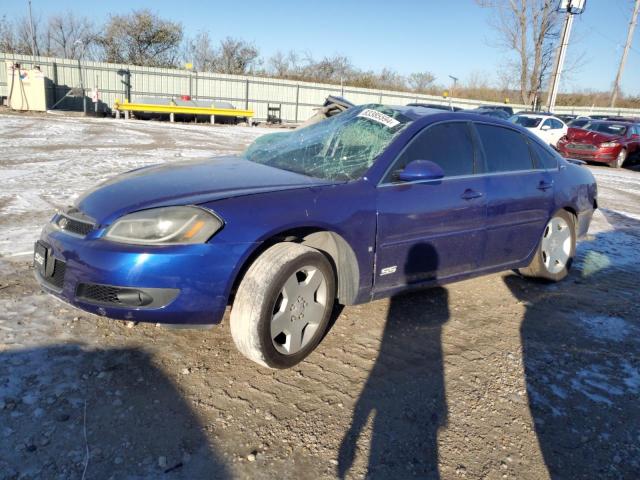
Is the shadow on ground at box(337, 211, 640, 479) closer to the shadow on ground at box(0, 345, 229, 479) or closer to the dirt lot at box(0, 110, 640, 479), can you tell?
the dirt lot at box(0, 110, 640, 479)

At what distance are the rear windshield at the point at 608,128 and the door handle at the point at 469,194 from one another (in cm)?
1563

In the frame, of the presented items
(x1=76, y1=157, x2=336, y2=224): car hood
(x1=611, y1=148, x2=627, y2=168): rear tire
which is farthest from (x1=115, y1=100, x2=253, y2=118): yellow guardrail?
(x1=76, y1=157, x2=336, y2=224): car hood

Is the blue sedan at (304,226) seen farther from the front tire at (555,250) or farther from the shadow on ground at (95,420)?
the shadow on ground at (95,420)

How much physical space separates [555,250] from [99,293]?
153 inches

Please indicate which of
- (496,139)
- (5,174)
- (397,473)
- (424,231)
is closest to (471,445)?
(397,473)

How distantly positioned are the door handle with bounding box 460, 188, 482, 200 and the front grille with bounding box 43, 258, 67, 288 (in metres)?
2.57

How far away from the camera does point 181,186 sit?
9.16 feet

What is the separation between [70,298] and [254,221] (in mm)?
1056

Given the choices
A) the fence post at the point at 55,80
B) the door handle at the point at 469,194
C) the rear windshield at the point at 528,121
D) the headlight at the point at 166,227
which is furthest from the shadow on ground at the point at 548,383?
the fence post at the point at 55,80

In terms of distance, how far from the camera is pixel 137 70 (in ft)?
86.7

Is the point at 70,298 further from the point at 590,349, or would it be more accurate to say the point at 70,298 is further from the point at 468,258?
the point at 590,349

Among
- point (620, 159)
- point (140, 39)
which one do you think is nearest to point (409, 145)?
point (620, 159)

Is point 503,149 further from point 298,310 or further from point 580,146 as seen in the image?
point 580,146

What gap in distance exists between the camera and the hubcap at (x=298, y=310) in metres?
2.63
